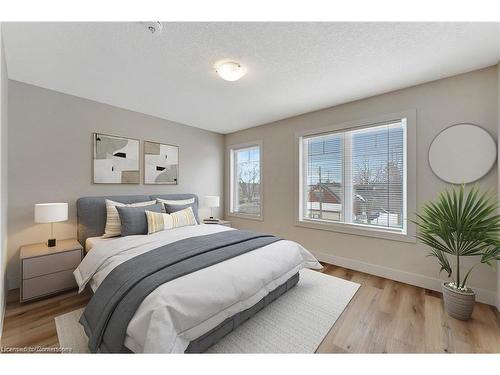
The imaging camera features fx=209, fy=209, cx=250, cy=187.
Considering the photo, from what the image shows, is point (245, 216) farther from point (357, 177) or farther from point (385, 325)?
point (385, 325)

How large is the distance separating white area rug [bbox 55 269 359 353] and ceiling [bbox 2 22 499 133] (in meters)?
2.36

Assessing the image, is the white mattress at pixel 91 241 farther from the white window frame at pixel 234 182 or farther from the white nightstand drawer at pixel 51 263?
the white window frame at pixel 234 182

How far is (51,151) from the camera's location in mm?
2574

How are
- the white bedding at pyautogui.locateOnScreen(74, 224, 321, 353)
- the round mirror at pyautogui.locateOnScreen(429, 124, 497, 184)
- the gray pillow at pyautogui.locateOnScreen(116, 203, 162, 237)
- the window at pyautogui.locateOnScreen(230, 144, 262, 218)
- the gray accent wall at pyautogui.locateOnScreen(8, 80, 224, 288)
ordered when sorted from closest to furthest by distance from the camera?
the white bedding at pyautogui.locateOnScreen(74, 224, 321, 353) → the round mirror at pyautogui.locateOnScreen(429, 124, 497, 184) → the gray accent wall at pyautogui.locateOnScreen(8, 80, 224, 288) → the gray pillow at pyautogui.locateOnScreen(116, 203, 162, 237) → the window at pyautogui.locateOnScreen(230, 144, 262, 218)

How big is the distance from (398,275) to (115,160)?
4.20 meters

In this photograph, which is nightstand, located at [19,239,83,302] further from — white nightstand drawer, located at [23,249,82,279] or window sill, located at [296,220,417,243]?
window sill, located at [296,220,417,243]

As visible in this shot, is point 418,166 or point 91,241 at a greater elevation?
point 418,166

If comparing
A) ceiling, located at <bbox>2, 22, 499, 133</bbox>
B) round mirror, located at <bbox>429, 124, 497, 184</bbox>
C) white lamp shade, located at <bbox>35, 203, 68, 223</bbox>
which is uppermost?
ceiling, located at <bbox>2, 22, 499, 133</bbox>

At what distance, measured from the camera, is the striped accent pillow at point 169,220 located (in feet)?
8.90

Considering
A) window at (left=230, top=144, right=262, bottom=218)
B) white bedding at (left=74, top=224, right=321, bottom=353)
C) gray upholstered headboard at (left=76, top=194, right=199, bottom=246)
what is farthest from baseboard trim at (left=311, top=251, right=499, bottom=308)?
gray upholstered headboard at (left=76, top=194, right=199, bottom=246)

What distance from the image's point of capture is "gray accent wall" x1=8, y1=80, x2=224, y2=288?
7.71 ft

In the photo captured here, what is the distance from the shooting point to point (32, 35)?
1.64m

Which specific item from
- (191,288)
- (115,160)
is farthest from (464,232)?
(115,160)

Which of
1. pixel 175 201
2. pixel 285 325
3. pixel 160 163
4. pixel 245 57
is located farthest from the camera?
pixel 160 163
